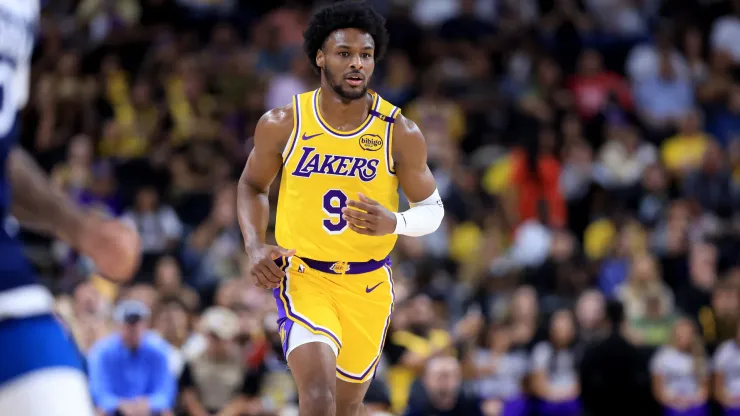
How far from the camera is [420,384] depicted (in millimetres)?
10664

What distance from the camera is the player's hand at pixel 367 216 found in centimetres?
582

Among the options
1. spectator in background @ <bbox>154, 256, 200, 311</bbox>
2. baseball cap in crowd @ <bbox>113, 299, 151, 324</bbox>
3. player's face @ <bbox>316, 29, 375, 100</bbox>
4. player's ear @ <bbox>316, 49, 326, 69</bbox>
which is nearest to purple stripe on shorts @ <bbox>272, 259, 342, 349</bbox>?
player's face @ <bbox>316, 29, 375, 100</bbox>

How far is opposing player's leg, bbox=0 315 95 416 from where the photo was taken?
303 centimetres

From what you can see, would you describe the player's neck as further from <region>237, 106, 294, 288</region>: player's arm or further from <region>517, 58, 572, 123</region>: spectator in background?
<region>517, 58, 572, 123</region>: spectator in background

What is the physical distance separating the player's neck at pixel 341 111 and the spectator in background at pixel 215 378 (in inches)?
196

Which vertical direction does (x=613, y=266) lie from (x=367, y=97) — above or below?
below

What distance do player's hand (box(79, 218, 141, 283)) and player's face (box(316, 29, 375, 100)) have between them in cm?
333

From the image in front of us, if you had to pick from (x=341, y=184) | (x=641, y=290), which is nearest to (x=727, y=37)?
(x=641, y=290)

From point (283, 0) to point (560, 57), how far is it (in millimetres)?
4603

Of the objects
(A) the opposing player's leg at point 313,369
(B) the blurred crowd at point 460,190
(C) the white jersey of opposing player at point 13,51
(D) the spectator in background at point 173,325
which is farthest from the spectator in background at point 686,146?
(C) the white jersey of opposing player at point 13,51

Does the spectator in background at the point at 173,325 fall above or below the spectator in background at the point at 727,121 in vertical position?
below

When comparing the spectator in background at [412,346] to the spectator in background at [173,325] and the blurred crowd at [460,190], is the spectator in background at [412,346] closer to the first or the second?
the blurred crowd at [460,190]

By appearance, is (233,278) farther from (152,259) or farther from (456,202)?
(456,202)

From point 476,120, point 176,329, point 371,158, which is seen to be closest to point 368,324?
point 371,158
